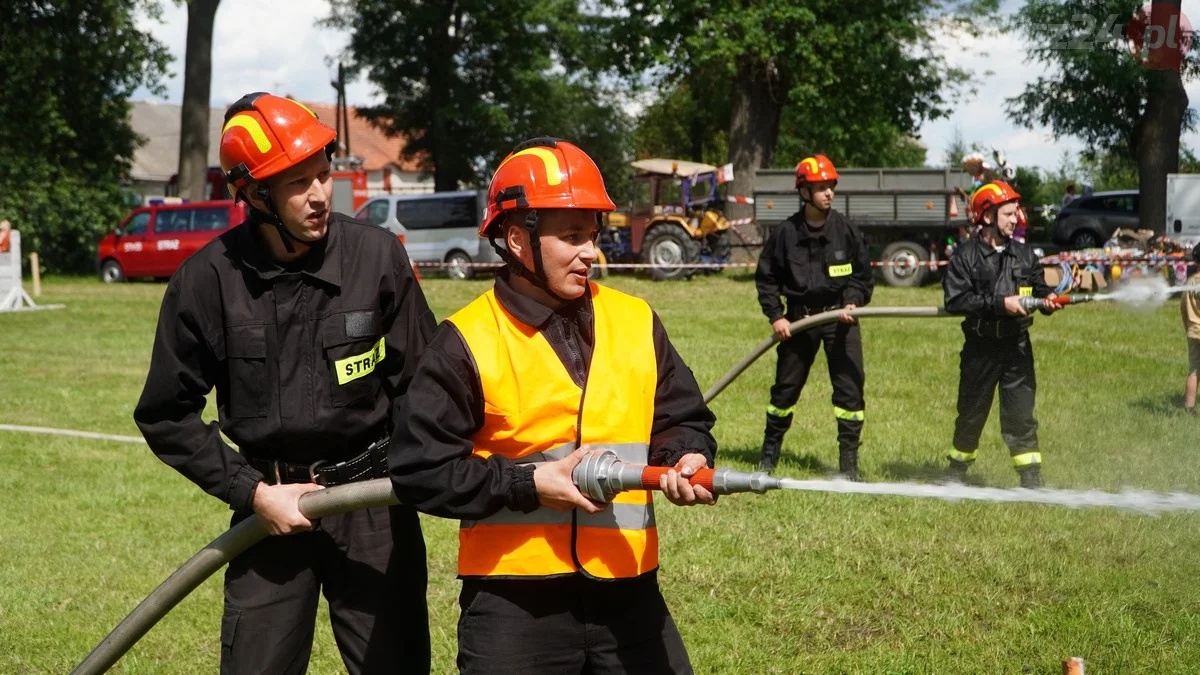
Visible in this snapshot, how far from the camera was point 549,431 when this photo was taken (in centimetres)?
325

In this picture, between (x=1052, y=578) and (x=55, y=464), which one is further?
(x=55, y=464)

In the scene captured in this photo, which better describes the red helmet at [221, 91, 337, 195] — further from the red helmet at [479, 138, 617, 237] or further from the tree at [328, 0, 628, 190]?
the tree at [328, 0, 628, 190]

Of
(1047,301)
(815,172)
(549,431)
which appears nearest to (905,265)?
(815,172)

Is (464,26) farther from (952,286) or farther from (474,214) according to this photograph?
(952,286)

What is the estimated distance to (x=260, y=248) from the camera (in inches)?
151

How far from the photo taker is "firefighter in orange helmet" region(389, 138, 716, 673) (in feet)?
10.4

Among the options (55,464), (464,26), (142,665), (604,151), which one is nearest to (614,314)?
(142,665)

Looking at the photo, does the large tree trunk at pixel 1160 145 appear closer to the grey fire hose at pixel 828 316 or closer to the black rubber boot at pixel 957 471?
the black rubber boot at pixel 957 471

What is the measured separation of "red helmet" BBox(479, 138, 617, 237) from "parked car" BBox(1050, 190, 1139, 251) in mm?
29381

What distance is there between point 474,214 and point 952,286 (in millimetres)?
21596

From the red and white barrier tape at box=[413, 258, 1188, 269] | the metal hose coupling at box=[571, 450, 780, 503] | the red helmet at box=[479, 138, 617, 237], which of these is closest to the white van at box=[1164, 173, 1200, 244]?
the red and white barrier tape at box=[413, 258, 1188, 269]

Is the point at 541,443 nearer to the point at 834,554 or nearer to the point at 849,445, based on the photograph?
the point at 834,554

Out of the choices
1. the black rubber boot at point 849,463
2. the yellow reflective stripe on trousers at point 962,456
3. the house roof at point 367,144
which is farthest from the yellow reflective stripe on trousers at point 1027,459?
the house roof at point 367,144

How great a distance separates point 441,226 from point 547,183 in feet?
85.5
